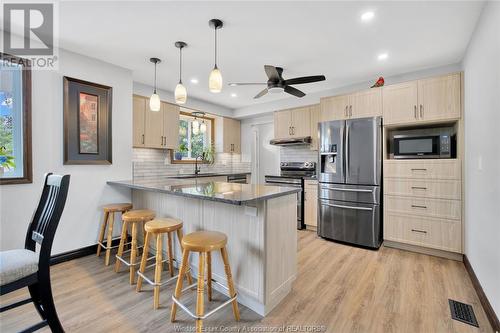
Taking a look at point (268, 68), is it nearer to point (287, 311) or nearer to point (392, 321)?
point (287, 311)

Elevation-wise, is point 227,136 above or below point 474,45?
below

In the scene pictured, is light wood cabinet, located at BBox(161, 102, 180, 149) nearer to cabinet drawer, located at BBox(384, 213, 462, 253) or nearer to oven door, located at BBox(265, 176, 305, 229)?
oven door, located at BBox(265, 176, 305, 229)

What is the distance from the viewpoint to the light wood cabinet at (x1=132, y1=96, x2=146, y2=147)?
3717 millimetres

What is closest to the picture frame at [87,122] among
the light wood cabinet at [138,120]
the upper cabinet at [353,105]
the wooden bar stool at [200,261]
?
the light wood cabinet at [138,120]

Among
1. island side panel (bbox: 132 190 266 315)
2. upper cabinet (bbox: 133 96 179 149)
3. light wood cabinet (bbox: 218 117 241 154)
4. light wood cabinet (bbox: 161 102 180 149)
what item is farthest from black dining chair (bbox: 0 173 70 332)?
light wood cabinet (bbox: 218 117 241 154)

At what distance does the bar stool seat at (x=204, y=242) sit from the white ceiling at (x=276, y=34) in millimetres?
1915

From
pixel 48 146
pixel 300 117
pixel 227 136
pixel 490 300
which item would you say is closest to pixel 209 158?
pixel 227 136

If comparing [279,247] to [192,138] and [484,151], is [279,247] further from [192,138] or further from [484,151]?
[192,138]

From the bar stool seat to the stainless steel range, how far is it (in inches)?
110

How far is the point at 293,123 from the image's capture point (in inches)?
183

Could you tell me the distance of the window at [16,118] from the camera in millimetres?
2393

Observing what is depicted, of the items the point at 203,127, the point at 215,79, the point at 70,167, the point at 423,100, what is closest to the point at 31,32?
the point at 70,167

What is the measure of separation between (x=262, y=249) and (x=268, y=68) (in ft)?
6.27

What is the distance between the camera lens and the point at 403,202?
3.16 metres
